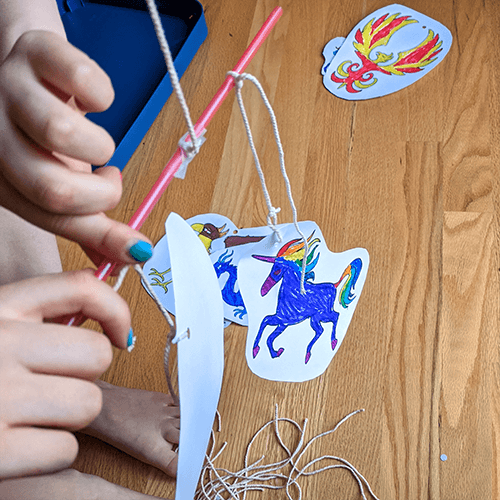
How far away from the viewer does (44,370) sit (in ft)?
1.14

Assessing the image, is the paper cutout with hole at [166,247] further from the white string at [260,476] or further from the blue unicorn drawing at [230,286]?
the white string at [260,476]

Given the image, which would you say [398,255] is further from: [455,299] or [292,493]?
[292,493]

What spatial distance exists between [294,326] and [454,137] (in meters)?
0.45

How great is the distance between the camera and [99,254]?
471 mm

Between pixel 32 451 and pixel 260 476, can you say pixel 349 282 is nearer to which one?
pixel 260 476

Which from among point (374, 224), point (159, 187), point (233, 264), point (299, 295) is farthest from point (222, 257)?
point (159, 187)

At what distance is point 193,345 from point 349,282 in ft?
1.12

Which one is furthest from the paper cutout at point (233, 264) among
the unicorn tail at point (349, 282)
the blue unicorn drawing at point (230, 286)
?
the unicorn tail at point (349, 282)

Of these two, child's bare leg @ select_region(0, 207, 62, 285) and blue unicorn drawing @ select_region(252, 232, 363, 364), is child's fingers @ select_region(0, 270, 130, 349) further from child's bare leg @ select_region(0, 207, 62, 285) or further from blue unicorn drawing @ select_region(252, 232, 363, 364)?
blue unicorn drawing @ select_region(252, 232, 363, 364)

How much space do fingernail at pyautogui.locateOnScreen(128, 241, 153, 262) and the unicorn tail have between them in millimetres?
414

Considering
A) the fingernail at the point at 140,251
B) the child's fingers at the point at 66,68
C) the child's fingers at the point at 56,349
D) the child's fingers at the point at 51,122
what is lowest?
the child's fingers at the point at 56,349

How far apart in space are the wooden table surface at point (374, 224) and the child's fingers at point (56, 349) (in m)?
0.37

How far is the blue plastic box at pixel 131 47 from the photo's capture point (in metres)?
0.95

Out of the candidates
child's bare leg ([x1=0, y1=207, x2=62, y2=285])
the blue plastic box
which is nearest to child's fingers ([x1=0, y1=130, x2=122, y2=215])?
child's bare leg ([x1=0, y1=207, x2=62, y2=285])
